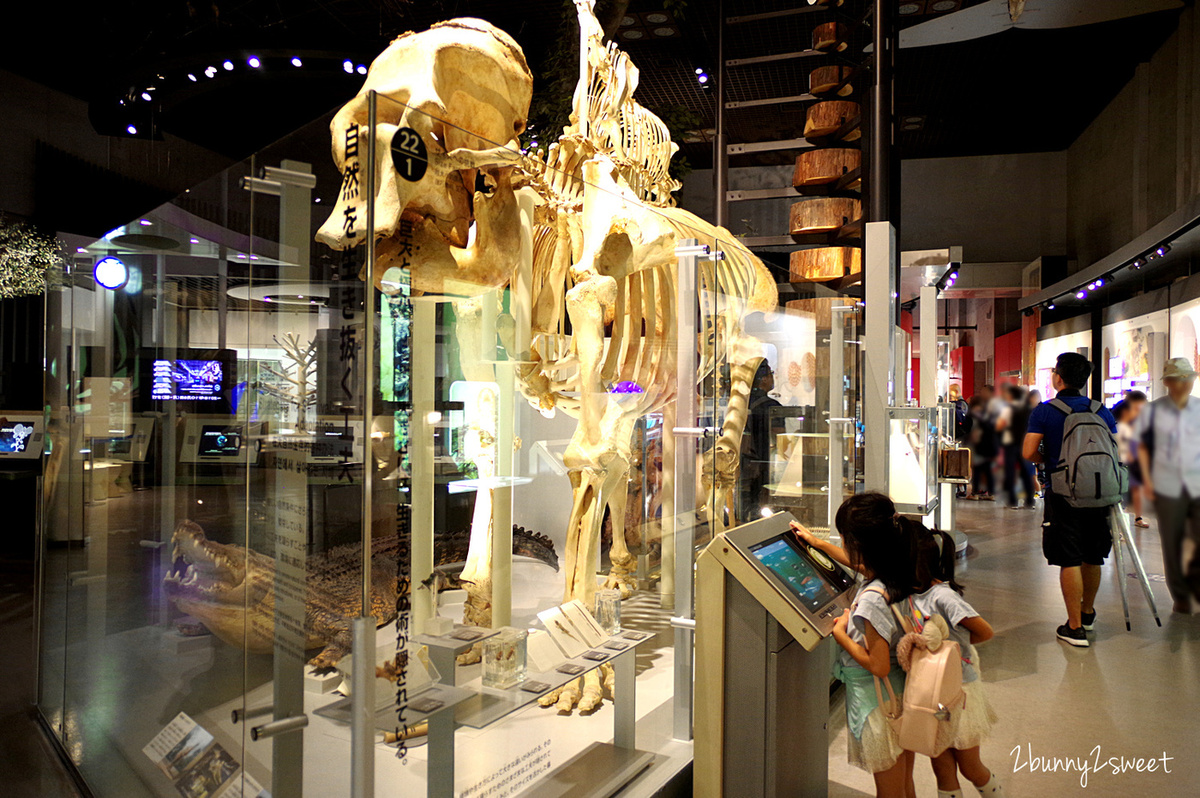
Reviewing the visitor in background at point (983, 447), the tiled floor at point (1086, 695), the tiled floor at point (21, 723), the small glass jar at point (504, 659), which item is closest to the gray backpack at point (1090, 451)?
the visitor in background at point (983, 447)

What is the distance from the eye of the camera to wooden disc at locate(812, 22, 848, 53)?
5715 millimetres

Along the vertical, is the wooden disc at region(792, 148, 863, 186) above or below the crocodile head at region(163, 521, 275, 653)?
above

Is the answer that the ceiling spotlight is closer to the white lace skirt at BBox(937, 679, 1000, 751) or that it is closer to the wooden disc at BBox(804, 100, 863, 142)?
the white lace skirt at BBox(937, 679, 1000, 751)

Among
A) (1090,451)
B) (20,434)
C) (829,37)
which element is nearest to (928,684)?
(1090,451)

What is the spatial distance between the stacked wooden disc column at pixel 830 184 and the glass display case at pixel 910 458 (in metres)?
1.23

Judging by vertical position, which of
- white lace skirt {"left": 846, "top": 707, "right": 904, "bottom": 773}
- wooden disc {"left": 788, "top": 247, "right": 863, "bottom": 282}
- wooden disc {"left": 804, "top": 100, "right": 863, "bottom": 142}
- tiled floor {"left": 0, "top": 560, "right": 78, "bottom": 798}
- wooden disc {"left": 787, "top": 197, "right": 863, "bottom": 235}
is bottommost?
tiled floor {"left": 0, "top": 560, "right": 78, "bottom": 798}

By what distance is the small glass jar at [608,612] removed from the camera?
296 cm

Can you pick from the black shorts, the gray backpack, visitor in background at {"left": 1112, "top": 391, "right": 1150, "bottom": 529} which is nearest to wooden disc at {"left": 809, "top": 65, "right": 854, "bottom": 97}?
the black shorts

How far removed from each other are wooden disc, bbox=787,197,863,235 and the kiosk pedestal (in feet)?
11.0

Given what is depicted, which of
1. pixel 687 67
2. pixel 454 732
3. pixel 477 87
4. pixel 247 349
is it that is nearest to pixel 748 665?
pixel 454 732

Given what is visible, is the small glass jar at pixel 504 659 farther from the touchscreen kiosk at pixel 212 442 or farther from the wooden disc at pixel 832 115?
the wooden disc at pixel 832 115

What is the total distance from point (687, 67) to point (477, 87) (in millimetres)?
6515

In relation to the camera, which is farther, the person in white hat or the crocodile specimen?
the crocodile specimen

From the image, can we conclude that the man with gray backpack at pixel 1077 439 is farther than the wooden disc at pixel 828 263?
No
